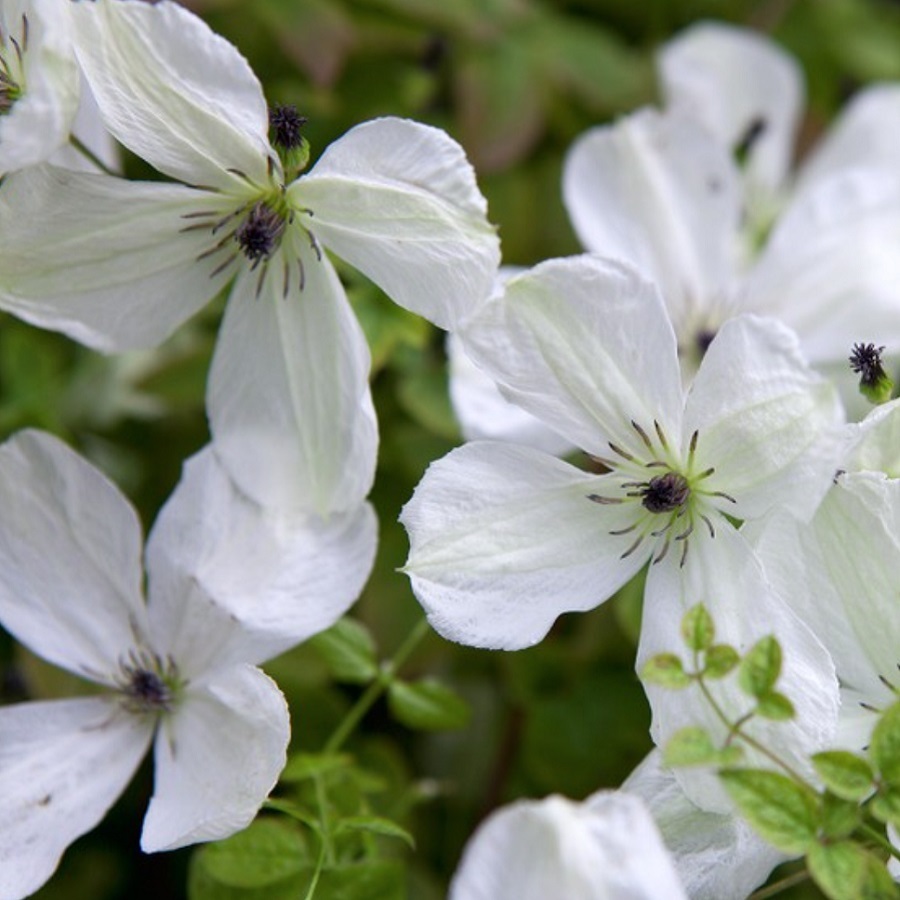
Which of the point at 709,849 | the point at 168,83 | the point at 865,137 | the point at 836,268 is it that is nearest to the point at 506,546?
the point at 709,849

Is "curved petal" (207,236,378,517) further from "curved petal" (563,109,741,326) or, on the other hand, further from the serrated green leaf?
"curved petal" (563,109,741,326)

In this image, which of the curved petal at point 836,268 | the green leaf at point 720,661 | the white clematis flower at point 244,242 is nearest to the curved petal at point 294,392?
the white clematis flower at point 244,242

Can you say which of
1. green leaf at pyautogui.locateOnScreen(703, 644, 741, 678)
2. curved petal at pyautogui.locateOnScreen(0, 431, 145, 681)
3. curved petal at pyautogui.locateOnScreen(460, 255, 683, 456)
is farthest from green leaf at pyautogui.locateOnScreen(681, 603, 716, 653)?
curved petal at pyautogui.locateOnScreen(0, 431, 145, 681)

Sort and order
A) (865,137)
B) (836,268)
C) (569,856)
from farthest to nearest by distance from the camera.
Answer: (865,137) < (836,268) < (569,856)

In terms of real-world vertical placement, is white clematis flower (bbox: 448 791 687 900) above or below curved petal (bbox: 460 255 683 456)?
below

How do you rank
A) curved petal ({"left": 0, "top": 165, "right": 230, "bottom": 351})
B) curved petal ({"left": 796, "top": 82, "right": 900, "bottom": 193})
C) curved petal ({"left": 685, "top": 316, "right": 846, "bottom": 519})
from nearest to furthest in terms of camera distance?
curved petal ({"left": 685, "top": 316, "right": 846, "bottom": 519}) → curved petal ({"left": 0, "top": 165, "right": 230, "bottom": 351}) → curved petal ({"left": 796, "top": 82, "right": 900, "bottom": 193})

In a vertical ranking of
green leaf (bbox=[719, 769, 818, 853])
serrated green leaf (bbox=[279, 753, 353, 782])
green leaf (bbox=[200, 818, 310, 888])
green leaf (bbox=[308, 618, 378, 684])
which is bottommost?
green leaf (bbox=[200, 818, 310, 888])

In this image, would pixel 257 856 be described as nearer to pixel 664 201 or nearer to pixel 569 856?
pixel 569 856
